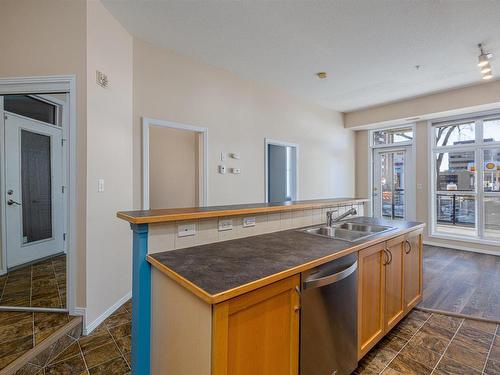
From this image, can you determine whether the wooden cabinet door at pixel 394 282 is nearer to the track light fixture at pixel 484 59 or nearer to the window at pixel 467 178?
the track light fixture at pixel 484 59

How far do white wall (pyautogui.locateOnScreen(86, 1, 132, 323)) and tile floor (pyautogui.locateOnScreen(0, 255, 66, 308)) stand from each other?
17.8 inches

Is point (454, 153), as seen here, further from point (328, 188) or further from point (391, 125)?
A: point (328, 188)

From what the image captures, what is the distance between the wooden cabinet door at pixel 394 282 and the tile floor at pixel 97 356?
198cm

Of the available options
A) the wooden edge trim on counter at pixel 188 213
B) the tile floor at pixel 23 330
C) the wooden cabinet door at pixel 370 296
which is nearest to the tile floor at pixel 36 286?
the tile floor at pixel 23 330

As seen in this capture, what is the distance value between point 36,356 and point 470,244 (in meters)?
6.38

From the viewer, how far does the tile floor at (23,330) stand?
1.73m

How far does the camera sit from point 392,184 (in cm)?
596

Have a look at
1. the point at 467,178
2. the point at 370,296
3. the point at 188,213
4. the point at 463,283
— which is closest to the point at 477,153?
the point at 467,178

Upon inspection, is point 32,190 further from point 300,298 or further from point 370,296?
point 370,296

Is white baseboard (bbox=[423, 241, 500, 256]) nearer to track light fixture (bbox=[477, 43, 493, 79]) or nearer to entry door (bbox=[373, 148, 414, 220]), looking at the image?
entry door (bbox=[373, 148, 414, 220])

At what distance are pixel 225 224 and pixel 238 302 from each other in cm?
79

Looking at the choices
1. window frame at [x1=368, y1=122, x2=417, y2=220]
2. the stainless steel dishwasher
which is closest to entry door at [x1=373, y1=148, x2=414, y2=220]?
window frame at [x1=368, y1=122, x2=417, y2=220]

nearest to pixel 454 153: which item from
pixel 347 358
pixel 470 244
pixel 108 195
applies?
pixel 470 244

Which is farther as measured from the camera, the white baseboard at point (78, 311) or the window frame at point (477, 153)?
the window frame at point (477, 153)
